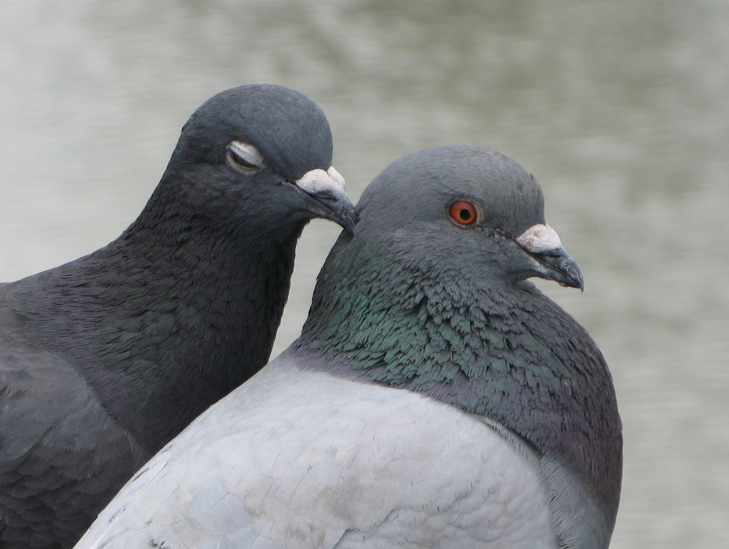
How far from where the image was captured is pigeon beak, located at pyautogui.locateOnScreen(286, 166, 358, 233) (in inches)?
84.4

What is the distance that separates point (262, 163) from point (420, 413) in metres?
0.65

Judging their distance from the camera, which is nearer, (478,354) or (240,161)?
(478,354)

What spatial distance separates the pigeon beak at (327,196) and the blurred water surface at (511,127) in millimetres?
2390

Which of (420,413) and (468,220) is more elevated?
(468,220)

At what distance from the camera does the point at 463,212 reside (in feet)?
6.84

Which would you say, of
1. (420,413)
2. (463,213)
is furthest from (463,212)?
(420,413)

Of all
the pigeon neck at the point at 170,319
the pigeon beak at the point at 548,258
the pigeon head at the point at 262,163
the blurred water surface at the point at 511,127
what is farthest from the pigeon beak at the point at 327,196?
the blurred water surface at the point at 511,127

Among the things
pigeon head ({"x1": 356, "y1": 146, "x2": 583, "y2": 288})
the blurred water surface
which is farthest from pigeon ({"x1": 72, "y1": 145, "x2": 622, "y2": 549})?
the blurred water surface

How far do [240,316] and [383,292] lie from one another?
39 centimetres

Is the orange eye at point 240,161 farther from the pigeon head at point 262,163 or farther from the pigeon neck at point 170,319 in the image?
the pigeon neck at point 170,319

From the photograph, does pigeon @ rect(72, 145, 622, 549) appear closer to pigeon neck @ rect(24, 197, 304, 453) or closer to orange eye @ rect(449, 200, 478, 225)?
orange eye @ rect(449, 200, 478, 225)

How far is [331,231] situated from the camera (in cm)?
609

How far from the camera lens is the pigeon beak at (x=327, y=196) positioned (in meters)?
2.14

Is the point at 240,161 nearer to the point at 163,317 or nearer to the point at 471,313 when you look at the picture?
the point at 163,317
